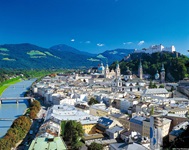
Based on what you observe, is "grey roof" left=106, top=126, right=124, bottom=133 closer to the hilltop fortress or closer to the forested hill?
the forested hill

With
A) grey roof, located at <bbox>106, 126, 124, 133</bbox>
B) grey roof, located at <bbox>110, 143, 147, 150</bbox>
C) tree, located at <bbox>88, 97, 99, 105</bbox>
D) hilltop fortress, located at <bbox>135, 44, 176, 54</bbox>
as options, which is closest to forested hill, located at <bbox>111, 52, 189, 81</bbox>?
hilltop fortress, located at <bbox>135, 44, 176, 54</bbox>

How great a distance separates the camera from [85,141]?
10.2 metres

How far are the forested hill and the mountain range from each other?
55961 mm

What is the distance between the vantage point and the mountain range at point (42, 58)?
92.9 metres

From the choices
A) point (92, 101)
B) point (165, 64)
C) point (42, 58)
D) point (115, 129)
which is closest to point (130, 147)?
point (115, 129)

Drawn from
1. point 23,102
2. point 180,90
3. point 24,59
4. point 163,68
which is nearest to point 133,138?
point 180,90

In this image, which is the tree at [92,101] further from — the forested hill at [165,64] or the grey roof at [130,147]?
the forested hill at [165,64]

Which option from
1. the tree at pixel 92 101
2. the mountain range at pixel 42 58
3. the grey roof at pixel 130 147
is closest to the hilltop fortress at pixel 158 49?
the tree at pixel 92 101

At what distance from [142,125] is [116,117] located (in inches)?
80.8

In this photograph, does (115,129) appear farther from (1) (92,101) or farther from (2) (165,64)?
(2) (165,64)

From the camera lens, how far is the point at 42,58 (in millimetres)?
102188

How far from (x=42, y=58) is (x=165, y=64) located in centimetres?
7739

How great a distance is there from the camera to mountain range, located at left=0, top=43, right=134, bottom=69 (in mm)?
92875

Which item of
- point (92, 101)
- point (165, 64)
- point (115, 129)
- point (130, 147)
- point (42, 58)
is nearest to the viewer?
point (130, 147)
